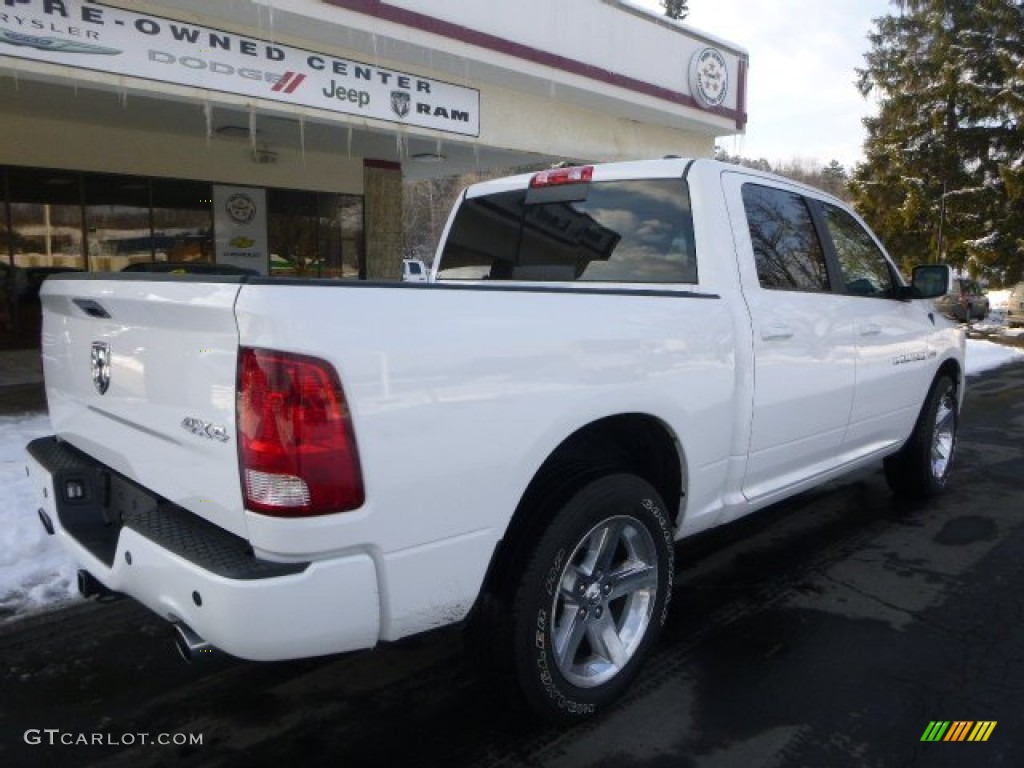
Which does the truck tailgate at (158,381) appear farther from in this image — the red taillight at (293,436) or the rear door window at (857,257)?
the rear door window at (857,257)

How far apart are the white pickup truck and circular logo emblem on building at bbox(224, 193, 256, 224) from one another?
34.1 feet

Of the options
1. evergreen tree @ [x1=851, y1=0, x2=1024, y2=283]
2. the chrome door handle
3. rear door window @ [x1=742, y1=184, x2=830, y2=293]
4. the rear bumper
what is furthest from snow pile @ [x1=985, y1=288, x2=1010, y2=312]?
the rear bumper

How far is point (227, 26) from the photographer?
8.10 metres

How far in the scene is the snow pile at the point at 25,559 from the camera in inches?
141

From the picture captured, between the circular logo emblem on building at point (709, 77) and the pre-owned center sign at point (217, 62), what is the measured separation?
474 centimetres

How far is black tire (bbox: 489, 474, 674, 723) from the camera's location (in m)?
2.38

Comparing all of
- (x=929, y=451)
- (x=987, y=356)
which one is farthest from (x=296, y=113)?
(x=987, y=356)

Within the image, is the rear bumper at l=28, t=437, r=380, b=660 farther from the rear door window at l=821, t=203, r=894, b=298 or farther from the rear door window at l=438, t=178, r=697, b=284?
the rear door window at l=821, t=203, r=894, b=298

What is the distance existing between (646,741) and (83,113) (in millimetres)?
10821

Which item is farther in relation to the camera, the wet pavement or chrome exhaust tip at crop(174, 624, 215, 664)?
the wet pavement

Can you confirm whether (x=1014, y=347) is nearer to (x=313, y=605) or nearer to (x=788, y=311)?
(x=788, y=311)

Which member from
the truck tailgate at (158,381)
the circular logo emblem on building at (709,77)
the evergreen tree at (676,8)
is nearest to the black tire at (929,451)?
the truck tailgate at (158,381)

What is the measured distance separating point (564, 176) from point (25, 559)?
3.38 metres

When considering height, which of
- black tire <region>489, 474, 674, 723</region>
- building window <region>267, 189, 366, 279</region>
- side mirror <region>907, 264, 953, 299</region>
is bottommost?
black tire <region>489, 474, 674, 723</region>
